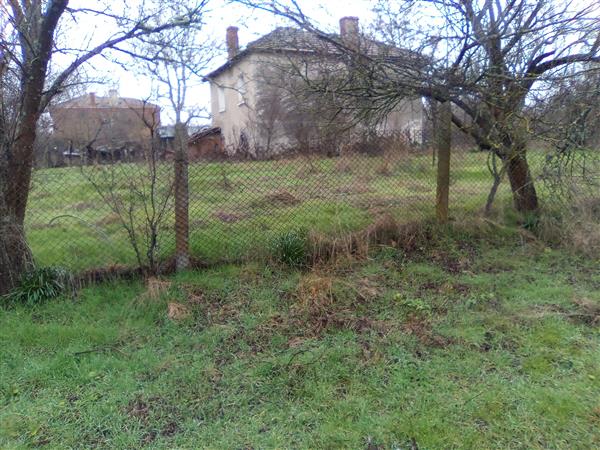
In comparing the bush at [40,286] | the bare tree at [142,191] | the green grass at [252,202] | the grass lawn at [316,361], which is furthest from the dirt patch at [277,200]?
the bush at [40,286]

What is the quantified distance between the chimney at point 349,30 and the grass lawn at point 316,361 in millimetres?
2520

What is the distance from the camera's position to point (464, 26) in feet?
16.3

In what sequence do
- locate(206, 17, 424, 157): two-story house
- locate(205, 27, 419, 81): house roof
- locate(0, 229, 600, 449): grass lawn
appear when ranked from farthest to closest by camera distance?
locate(206, 17, 424, 157): two-story house < locate(205, 27, 419, 81): house roof < locate(0, 229, 600, 449): grass lawn

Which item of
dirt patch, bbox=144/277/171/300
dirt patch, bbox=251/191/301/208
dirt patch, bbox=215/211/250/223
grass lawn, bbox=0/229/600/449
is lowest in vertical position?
grass lawn, bbox=0/229/600/449

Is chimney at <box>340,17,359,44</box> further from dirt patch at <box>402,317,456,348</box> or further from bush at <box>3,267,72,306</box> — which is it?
bush at <box>3,267,72,306</box>

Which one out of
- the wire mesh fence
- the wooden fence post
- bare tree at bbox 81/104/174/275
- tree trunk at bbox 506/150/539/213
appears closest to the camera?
bare tree at bbox 81/104/174/275

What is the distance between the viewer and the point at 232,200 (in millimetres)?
5641

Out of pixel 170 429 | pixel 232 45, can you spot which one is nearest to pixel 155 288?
pixel 170 429

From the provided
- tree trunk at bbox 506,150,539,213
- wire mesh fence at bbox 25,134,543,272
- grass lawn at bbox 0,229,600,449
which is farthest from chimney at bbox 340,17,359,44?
tree trunk at bbox 506,150,539,213

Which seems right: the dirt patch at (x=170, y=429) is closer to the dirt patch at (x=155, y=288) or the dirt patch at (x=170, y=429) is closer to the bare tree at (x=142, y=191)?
the dirt patch at (x=155, y=288)

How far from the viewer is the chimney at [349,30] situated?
5.16 metres

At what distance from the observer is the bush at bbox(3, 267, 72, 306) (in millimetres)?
4086

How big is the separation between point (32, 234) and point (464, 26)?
5.29 meters

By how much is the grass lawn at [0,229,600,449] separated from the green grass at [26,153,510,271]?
57 cm
